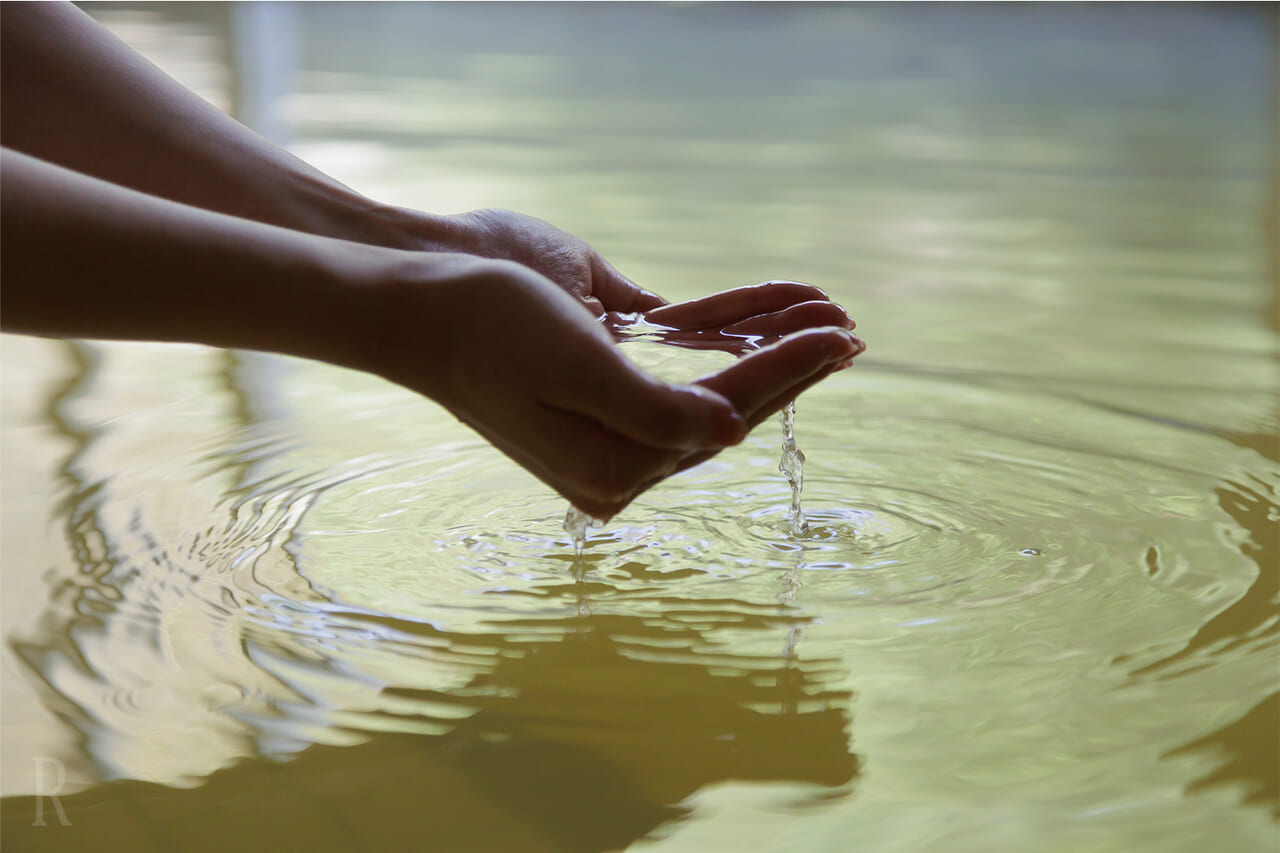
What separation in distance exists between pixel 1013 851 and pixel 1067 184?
198 cm

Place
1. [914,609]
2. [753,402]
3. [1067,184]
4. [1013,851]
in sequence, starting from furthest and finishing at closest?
1. [1067,184]
2. [914,609]
3. [753,402]
4. [1013,851]

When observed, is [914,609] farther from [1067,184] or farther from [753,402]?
[1067,184]

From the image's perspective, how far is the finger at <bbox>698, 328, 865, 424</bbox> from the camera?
0.72m

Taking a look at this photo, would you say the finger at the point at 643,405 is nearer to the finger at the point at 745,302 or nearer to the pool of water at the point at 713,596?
the pool of water at the point at 713,596

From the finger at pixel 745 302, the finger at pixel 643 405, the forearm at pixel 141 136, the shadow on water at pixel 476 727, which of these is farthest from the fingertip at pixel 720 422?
the forearm at pixel 141 136

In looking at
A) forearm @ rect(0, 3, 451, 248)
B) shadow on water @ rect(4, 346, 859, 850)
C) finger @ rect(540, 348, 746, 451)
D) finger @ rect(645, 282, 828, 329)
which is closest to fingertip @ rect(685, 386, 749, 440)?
finger @ rect(540, 348, 746, 451)

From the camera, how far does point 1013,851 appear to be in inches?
24.0

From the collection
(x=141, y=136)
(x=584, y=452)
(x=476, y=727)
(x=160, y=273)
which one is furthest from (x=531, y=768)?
(x=141, y=136)

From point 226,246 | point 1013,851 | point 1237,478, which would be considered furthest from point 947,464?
point 226,246

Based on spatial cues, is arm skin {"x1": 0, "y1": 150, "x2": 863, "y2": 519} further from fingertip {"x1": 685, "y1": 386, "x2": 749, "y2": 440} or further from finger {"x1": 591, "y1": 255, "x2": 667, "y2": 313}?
finger {"x1": 591, "y1": 255, "x2": 667, "y2": 313}

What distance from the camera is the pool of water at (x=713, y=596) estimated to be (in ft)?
2.15

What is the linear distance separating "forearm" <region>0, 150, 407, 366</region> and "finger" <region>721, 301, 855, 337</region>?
1.08 feet

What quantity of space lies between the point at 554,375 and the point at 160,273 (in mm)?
190

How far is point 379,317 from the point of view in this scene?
0.69m
